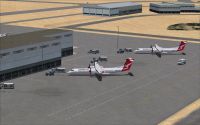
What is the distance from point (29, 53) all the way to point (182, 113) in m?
39.5

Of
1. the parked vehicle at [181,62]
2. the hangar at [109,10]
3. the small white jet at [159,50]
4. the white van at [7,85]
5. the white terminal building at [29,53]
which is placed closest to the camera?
the white van at [7,85]

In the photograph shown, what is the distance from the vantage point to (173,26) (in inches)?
6427

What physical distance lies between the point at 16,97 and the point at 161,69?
125 ft

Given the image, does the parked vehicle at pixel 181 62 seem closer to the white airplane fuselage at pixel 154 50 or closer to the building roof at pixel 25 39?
the white airplane fuselage at pixel 154 50

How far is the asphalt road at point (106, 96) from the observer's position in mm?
63375

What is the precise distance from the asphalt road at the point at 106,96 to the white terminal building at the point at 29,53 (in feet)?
8.28

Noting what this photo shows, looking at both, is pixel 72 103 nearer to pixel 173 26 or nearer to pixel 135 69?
pixel 135 69

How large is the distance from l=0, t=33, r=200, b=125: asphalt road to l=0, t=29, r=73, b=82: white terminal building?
252 cm

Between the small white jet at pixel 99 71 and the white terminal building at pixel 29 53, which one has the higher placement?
the white terminal building at pixel 29 53

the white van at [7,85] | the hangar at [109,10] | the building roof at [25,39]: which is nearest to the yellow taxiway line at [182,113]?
the white van at [7,85]

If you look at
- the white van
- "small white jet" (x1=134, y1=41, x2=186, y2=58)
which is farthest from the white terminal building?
"small white jet" (x1=134, y1=41, x2=186, y2=58)

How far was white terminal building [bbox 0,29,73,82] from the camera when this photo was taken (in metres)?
83.8

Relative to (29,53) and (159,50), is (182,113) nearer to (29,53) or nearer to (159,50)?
(29,53)

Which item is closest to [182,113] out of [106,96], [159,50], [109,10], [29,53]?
[106,96]
